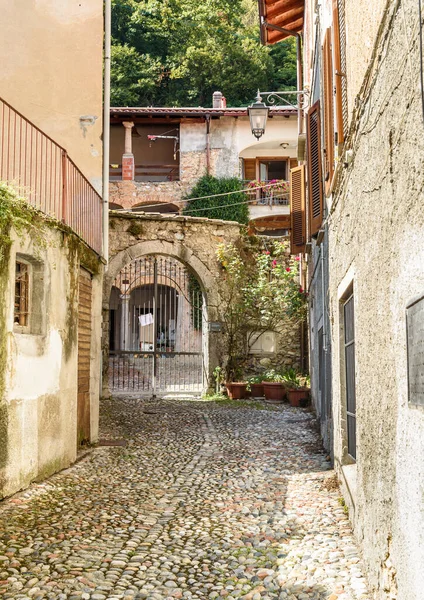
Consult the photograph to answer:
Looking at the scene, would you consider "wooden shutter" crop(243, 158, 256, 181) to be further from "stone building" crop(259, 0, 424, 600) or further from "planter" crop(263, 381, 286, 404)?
"stone building" crop(259, 0, 424, 600)

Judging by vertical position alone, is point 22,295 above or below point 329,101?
below

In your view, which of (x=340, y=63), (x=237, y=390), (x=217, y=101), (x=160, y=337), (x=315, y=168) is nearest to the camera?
(x=340, y=63)

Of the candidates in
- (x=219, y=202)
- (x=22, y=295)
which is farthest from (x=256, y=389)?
(x=219, y=202)

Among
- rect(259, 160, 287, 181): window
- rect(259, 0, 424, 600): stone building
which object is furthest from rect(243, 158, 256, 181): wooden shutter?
rect(259, 0, 424, 600): stone building

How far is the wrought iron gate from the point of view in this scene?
15102mm

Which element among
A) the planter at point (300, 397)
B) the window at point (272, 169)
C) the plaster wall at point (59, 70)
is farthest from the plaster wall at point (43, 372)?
the window at point (272, 169)

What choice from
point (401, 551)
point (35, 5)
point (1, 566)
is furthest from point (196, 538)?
point (35, 5)

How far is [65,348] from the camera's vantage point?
779 centimetres

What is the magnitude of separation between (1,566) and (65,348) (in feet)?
12.3

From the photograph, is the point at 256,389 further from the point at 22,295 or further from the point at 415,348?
the point at 415,348

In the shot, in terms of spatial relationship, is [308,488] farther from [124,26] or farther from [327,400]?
[124,26]

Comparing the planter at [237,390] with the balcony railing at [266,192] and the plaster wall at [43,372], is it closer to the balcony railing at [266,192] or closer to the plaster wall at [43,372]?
the plaster wall at [43,372]

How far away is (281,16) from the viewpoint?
13.5 metres

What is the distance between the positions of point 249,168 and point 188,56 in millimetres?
6625
